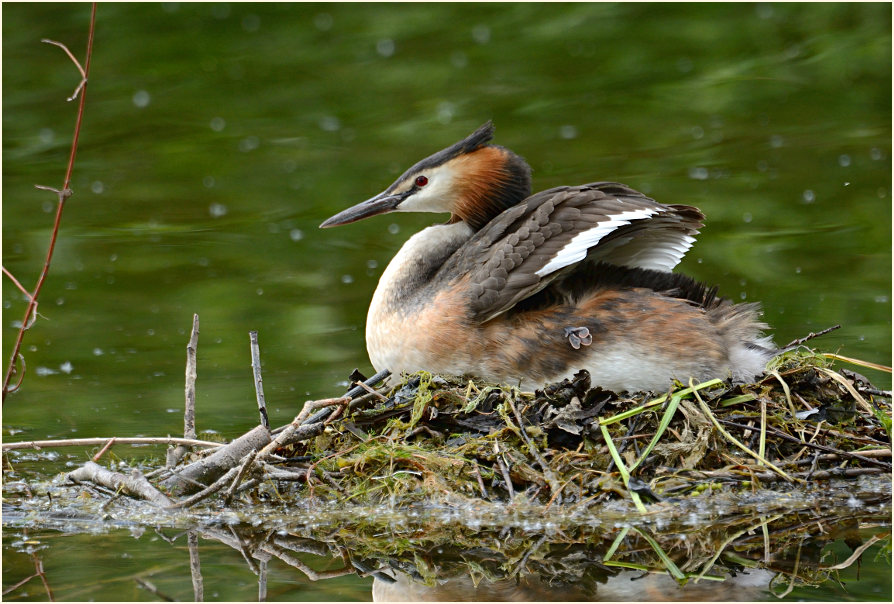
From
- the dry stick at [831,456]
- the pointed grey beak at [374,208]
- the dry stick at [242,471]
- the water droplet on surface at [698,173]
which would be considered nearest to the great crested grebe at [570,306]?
the pointed grey beak at [374,208]

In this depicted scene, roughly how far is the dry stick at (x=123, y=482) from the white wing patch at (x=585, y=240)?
5.85ft

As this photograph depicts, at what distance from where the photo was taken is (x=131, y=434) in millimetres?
6141

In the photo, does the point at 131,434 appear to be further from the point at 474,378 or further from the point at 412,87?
the point at 412,87

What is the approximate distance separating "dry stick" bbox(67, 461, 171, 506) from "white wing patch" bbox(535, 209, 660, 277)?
5.85 feet

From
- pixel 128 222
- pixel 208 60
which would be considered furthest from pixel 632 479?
pixel 208 60

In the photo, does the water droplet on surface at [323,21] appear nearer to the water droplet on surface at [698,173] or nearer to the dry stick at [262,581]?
the water droplet on surface at [698,173]

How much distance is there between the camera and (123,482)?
4.98m

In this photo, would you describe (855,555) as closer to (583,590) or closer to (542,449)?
(583,590)

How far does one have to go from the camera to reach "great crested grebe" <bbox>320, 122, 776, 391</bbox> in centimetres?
550

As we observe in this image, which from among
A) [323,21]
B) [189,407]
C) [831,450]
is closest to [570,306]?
[831,450]

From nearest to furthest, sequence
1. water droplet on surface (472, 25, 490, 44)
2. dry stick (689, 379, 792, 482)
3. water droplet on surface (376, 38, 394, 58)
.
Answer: dry stick (689, 379, 792, 482)
water droplet on surface (376, 38, 394, 58)
water droplet on surface (472, 25, 490, 44)

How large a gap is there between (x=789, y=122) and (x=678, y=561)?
7.94 m

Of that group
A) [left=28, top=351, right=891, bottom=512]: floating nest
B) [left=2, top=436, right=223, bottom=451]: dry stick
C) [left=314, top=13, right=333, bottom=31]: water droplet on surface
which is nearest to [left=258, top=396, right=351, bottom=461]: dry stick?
[left=28, top=351, right=891, bottom=512]: floating nest

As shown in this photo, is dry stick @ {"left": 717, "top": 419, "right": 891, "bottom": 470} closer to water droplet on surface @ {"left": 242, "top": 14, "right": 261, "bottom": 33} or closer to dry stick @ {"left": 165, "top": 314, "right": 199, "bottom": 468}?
dry stick @ {"left": 165, "top": 314, "right": 199, "bottom": 468}
